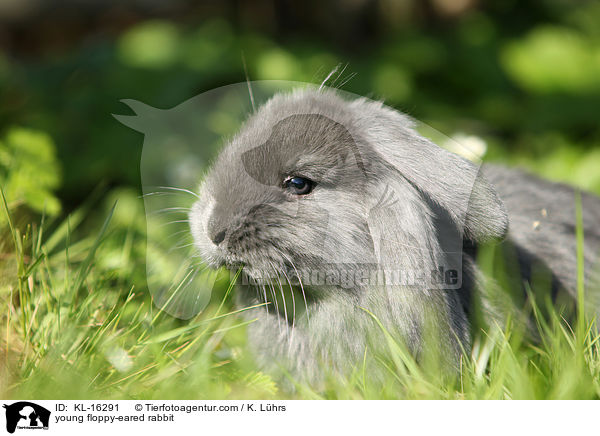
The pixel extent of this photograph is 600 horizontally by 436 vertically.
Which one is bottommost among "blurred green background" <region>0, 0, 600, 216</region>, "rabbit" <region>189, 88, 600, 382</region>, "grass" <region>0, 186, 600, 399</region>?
"grass" <region>0, 186, 600, 399</region>

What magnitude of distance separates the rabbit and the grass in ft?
0.43

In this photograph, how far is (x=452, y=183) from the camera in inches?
88.0

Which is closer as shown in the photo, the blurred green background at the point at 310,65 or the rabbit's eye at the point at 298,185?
the rabbit's eye at the point at 298,185

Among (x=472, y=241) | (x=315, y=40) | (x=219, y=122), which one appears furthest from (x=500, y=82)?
(x=472, y=241)

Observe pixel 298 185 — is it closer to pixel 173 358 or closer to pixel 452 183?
pixel 452 183

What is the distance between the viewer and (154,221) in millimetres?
3324

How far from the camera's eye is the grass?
216cm

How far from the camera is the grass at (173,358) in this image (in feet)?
7.09

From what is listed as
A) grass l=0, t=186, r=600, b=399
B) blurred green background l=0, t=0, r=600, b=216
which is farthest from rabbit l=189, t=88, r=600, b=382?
blurred green background l=0, t=0, r=600, b=216
